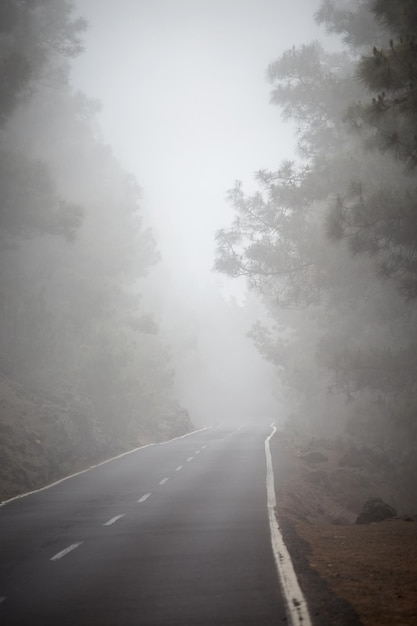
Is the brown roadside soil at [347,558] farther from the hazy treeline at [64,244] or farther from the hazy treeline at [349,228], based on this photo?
the hazy treeline at [64,244]

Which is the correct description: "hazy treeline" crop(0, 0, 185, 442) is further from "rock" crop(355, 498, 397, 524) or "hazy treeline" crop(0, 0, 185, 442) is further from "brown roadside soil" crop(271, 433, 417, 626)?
"rock" crop(355, 498, 397, 524)

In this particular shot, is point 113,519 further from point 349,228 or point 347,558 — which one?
point 349,228

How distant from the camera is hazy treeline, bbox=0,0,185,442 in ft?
71.6

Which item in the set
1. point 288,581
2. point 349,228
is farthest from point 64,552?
point 349,228

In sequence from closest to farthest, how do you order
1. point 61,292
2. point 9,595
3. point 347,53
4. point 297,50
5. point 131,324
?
point 9,595, point 297,50, point 347,53, point 61,292, point 131,324

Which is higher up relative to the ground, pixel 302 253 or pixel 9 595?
pixel 302 253

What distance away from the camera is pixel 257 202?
23484 mm

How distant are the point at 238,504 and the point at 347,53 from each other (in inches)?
856

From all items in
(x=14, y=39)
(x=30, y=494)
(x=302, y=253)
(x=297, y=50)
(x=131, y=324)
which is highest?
(x=14, y=39)

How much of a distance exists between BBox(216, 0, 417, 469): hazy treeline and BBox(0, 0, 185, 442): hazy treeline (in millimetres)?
8739

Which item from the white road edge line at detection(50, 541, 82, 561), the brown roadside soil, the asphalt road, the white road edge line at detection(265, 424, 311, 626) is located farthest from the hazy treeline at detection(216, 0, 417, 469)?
the white road edge line at detection(50, 541, 82, 561)

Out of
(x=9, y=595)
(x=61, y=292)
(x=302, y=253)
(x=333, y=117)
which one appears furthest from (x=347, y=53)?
(x=9, y=595)

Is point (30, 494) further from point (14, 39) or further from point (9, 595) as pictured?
point (14, 39)

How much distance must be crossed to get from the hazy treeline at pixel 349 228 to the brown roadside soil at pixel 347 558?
3.89 meters
